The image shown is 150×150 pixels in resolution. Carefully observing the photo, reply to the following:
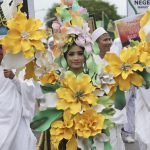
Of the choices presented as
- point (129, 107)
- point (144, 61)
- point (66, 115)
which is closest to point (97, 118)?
point (66, 115)

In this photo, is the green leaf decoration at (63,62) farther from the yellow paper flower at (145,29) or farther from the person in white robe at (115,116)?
the person in white robe at (115,116)

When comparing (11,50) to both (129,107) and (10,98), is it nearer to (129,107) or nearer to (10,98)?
(10,98)

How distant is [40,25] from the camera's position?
3971 mm

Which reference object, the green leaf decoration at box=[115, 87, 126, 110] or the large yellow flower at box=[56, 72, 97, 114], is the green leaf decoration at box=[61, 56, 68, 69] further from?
the green leaf decoration at box=[115, 87, 126, 110]

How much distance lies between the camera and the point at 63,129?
12.9 ft

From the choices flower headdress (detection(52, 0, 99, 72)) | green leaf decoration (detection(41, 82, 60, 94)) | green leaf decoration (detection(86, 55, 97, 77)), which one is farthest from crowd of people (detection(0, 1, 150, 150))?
green leaf decoration (detection(41, 82, 60, 94))

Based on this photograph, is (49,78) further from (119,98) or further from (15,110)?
(15,110)

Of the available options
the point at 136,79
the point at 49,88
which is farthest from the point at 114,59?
the point at 49,88

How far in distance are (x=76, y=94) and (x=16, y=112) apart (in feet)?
5.25

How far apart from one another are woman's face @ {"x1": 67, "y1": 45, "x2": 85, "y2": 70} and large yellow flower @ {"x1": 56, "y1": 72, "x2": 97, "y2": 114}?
28 cm

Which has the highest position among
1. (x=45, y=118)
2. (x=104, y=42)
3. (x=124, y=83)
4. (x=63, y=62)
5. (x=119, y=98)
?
(x=104, y=42)

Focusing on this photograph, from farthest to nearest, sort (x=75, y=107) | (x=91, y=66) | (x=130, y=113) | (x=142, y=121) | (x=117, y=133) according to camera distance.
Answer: (x=130, y=113) < (x=117, y=133) < (x=142, y=121) < (x=91, y=66) < (x=75, y=107)

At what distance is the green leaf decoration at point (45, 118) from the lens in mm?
3949

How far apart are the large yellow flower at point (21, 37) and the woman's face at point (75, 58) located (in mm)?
405
